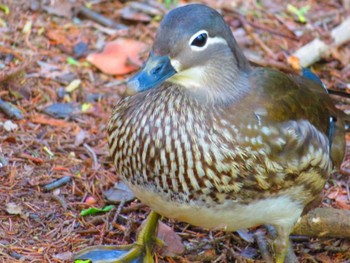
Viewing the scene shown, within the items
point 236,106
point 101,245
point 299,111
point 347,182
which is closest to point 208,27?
point 236,106

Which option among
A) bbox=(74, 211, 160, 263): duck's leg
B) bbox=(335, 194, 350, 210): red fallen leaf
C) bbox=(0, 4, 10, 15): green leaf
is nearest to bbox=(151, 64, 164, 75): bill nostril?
bbox=(74, 211, 160, 263): duck's leg

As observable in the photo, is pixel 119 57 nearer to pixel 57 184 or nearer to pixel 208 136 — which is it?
pixel 57 184

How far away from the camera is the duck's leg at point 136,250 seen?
12.5 feet

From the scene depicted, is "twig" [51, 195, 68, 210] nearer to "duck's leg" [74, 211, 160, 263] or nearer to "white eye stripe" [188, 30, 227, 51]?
"duck's leg" [74, 211, 160, 263]

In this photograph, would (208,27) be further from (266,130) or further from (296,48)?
(296,48)

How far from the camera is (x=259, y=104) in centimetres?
349

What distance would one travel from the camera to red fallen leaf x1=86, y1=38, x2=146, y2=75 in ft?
17.4

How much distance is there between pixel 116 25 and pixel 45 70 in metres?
0.91

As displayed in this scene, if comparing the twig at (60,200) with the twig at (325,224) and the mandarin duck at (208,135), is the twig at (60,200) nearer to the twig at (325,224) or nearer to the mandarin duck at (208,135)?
the mandarin duck at (208,135)

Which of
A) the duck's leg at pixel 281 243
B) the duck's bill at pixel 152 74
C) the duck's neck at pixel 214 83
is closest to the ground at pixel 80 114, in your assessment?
the duck's leg at pixel 281 243

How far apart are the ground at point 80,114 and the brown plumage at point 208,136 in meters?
0.59

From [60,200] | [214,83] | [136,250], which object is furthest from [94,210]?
[214,83]

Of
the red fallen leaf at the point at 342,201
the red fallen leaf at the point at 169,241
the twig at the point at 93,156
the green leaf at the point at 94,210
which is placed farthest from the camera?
the twig at the point at 93,156

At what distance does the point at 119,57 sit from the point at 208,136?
2184 millimetres
